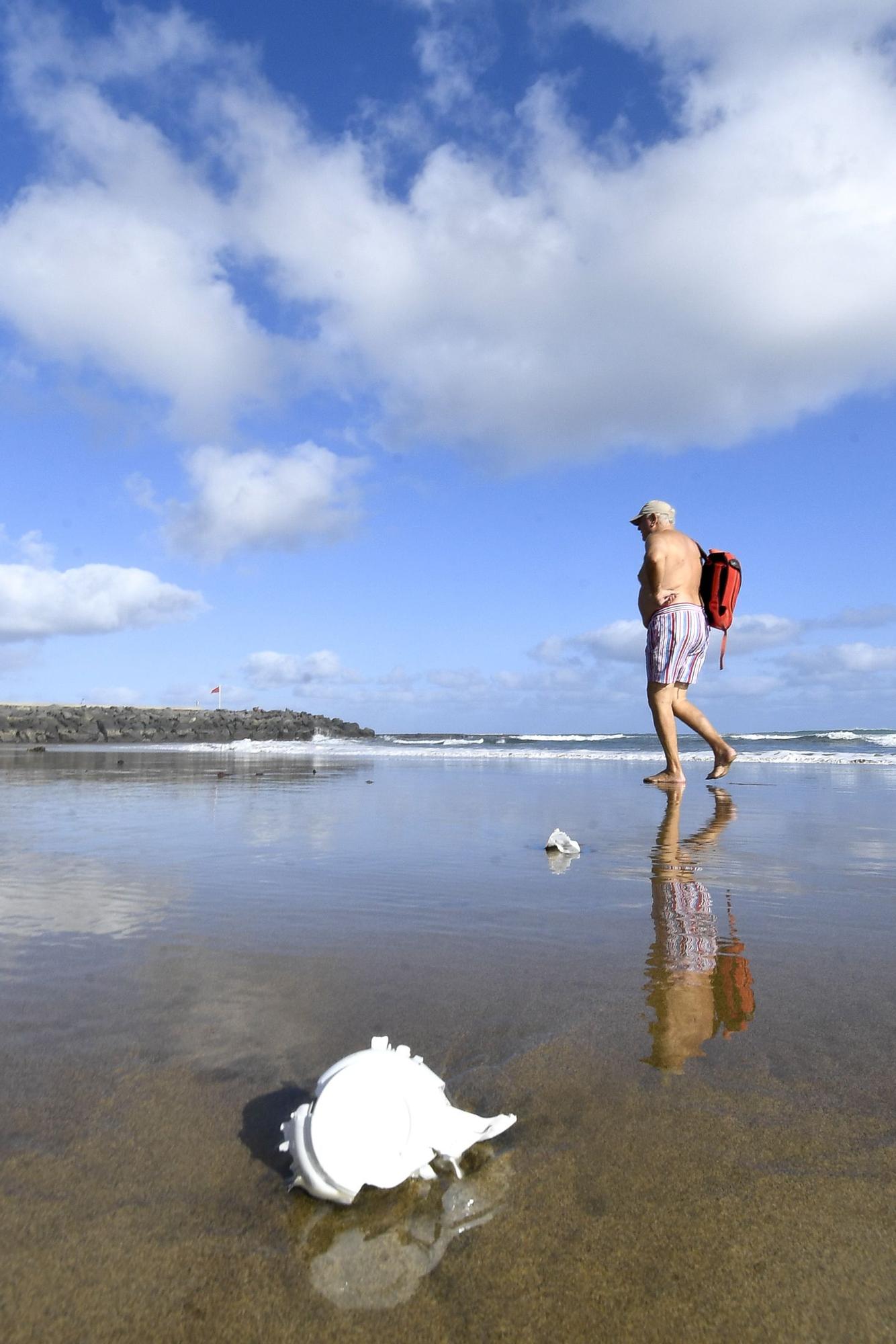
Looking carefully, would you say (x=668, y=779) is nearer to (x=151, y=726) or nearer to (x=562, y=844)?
(x=562, y=844)

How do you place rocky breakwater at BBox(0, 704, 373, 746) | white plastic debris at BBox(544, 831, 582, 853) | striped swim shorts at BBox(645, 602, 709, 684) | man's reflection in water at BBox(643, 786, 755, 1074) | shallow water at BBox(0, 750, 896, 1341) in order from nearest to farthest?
shallow water at BBox(0, 750, 896, 1341)
man's reflection in water at BBox(643, 786, 755, 1074)
white plastic debris at BBox(544, 831, 582, 853)
striped swim shorts at BBox(645, 602, 709, 684)
rocky breakwater at BBox(0, 704, 373, 746)

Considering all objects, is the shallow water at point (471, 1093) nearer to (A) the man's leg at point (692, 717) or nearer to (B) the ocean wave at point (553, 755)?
(A) the man's leg at point (692, 717)

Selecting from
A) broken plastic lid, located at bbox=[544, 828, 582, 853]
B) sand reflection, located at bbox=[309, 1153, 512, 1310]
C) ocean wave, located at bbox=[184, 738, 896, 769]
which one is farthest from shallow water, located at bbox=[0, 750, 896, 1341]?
ocean wave, located at bbox=[184, 738, 896, 769]

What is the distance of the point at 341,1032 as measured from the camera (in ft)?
6.30

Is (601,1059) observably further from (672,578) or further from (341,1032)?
(672,578)

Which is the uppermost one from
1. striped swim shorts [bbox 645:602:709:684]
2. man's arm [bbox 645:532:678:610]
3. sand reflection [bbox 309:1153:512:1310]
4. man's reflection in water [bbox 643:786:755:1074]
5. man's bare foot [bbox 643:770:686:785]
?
man's arm [bbox 645:532:678:610]

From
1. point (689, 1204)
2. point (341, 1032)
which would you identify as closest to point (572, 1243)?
point (689, 1204)

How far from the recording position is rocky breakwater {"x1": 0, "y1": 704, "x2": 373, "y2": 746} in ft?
107

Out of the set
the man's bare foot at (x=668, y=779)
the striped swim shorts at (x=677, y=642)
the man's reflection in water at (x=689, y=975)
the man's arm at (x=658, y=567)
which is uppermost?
the man's arm at (x=658, y=567)

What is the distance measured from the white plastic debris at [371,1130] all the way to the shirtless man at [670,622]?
706 cm

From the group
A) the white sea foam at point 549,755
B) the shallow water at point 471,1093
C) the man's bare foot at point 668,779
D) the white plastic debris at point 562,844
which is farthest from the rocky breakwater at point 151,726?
the shallow water at point 471,1093

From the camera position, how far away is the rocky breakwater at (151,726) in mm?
32625

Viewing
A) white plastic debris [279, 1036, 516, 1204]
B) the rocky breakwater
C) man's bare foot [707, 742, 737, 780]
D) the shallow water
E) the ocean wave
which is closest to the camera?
the shallow water

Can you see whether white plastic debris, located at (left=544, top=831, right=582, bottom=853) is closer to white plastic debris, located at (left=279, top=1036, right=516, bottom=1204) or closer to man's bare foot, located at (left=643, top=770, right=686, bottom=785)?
white plastic debris, located at (left=279, top=1036, right=516, bottom=1204)
